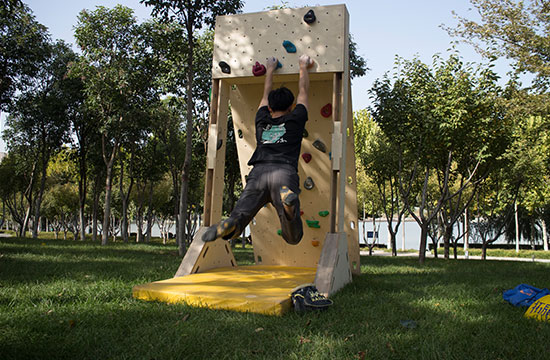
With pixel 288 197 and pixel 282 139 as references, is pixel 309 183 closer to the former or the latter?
pixel 282 139

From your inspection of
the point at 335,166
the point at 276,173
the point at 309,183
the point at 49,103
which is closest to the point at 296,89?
the point at 309,183

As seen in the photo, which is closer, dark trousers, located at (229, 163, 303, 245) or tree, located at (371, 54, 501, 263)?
dark trousers, located at (229, 163, 303, 245)

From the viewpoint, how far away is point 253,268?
A: 20.8ft

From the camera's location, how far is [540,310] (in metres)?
3.73

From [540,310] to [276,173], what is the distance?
2.64m

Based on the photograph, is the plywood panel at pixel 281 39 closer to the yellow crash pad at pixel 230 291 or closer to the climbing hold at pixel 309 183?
the climbing hold at pixel 309 183

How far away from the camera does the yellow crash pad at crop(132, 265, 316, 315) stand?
3766mm

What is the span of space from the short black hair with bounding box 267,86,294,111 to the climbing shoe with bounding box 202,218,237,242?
1.48 m

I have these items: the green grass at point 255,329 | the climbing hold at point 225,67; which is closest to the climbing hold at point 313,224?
the green grass at point 255,329

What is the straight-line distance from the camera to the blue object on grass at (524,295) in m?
4.20

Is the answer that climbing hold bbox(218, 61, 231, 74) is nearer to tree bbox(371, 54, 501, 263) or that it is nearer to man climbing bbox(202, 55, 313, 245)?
man climbing bbox(202, 55, 313, 245)

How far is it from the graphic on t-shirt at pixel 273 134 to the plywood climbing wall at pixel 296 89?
989mm

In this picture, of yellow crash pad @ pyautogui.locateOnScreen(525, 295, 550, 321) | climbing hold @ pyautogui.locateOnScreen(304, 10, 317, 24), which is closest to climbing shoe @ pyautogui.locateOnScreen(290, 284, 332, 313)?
yellow crash pad @ pyautogui.locateOnScreen(525, 295, 550, 321)

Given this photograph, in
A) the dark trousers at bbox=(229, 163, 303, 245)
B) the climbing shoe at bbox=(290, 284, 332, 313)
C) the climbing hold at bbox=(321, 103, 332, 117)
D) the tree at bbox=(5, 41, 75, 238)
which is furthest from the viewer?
the tree at bbox=(5, 41, 75, 238)
